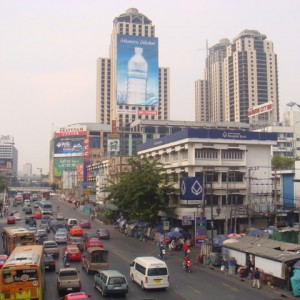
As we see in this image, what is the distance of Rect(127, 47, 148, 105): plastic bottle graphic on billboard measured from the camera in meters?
169

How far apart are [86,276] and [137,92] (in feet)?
462

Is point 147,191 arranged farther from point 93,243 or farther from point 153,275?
point 153,275

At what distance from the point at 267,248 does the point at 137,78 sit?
144481 millimetres

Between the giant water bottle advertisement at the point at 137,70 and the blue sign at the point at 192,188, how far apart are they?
381 feet

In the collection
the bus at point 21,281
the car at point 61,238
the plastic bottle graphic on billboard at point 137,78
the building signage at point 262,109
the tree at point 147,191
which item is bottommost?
the car at point 61,238

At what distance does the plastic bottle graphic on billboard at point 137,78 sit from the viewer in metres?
169

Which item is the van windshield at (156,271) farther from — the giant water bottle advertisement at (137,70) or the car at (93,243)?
the giant water bottle advertisement at (137,70)

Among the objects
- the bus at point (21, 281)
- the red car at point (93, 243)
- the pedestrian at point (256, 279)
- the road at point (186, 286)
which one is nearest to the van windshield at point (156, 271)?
the road at point (186, 286)

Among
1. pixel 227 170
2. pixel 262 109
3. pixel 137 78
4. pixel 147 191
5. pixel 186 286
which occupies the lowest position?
pixel 186 286

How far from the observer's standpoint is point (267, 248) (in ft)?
106

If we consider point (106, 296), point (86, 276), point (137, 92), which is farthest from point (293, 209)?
point (137, 92)

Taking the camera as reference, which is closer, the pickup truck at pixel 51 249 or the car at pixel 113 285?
the car at pixel 113 285

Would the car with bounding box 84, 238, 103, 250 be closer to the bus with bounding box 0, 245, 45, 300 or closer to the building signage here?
the bus with bounding box 0, 245, 45, 300

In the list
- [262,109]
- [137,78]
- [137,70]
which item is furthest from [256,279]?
[137,70]
